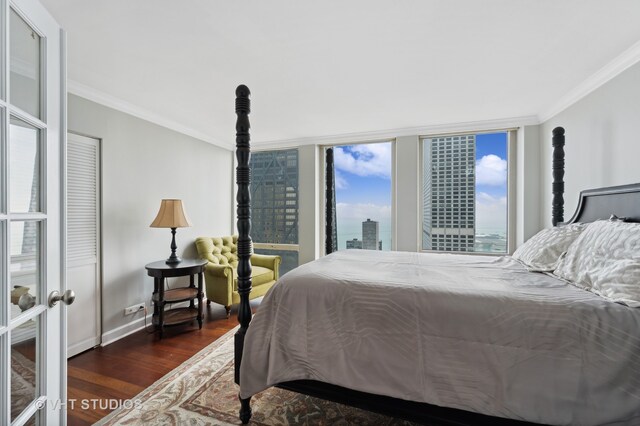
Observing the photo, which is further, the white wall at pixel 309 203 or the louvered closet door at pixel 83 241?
the white wall at pixel 309 203

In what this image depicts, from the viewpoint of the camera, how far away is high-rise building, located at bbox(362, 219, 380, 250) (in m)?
4.23

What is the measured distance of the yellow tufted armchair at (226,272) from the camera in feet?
10.9

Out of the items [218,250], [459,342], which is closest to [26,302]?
[459,342]

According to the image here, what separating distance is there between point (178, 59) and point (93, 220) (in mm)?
1760

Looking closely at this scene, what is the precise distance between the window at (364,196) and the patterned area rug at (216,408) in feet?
7.93

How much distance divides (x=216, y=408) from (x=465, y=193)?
3810 mm

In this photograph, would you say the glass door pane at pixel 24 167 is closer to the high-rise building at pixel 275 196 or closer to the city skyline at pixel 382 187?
the city skyline at pixel 382 187

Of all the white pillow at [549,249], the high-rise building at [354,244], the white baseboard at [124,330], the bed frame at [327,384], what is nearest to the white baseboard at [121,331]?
the white baseboard at [124,330]

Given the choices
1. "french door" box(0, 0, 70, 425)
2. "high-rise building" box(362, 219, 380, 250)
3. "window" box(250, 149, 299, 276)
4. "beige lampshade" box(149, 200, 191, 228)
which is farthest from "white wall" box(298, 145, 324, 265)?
"french door" box(0, 0, 70, 425)

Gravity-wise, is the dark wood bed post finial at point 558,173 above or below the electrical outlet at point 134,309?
above

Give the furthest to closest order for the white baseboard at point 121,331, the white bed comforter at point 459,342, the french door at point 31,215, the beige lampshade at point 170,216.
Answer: the beige lampshade at point 170,216 < the white baseboard at point 121,331 < the white bed comforter at point 459,342 < the french door at point 31,215

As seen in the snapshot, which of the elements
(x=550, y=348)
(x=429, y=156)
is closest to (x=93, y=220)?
(x=550, y=348)

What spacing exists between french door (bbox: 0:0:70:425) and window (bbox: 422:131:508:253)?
388cm

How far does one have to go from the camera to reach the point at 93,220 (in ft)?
8.82
